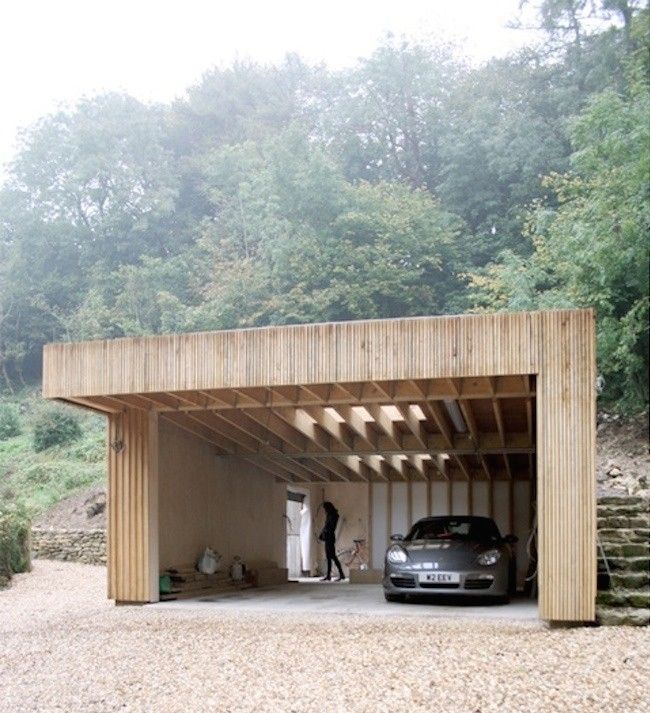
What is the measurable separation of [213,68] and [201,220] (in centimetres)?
880

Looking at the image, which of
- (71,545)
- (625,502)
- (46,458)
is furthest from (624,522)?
(46,458)

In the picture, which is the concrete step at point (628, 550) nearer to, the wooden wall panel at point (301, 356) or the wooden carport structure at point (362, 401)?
the wooden carport structure at point (362, 401)

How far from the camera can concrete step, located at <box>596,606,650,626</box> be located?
9.03 meters

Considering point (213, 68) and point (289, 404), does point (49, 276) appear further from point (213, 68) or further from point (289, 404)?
point (289, 404)

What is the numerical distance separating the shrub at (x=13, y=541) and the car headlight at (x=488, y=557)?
8.83 m

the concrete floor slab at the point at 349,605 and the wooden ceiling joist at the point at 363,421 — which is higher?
the wooden ceiling joist at the point at 363,421

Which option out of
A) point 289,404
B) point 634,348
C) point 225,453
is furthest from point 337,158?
point 634,348

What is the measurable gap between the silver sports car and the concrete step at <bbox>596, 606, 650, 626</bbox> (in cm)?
230

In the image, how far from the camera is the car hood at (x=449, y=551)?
1144 centimetres

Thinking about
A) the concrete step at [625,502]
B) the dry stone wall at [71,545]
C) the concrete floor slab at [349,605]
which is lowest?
the dry stone wall at [71,545]

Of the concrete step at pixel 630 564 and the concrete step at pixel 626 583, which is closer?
the concrete step at pixel 626 583

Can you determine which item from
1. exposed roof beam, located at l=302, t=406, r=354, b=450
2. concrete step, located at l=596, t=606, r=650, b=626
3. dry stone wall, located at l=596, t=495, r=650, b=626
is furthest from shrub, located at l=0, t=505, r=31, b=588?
concrete step, located at l=596, t=606, r=650, b=626

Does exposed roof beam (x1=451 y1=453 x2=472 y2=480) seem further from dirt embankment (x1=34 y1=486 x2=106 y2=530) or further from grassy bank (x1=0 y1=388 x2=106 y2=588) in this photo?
grassy bank (x1=0 y1=388 x2=106 y2=588)

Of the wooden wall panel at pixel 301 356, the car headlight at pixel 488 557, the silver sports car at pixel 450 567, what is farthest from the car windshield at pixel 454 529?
the wooden wall panel at pixel 301 356
